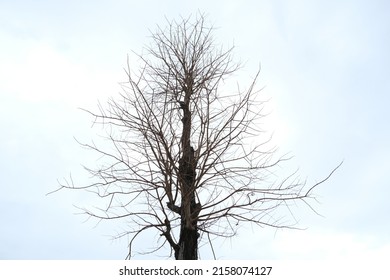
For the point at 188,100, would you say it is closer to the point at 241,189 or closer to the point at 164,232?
the point at 241,189

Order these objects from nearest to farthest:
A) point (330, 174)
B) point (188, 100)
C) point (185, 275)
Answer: point (185, 275) < point (330, 174) < point (188, 100)

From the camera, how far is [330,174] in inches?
160

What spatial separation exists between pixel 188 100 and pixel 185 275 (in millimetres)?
1708

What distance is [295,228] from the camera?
4152 mm

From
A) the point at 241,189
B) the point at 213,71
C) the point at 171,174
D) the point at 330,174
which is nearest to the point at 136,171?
the point at 171,174

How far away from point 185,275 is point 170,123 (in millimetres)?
1370

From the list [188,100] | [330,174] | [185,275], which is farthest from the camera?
[188,100]

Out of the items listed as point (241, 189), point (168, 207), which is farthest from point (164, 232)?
point (241, 189)

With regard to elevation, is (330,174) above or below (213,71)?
Result: below

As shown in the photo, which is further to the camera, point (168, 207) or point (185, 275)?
point (168, 207)

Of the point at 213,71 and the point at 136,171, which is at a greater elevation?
the point at 213,71

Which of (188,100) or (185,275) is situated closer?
(185,275)

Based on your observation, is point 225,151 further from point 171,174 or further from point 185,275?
point 185,275

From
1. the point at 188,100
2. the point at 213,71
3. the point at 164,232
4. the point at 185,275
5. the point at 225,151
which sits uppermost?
the point at 213,71
